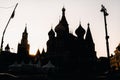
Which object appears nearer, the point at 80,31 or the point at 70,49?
the point at 70,49

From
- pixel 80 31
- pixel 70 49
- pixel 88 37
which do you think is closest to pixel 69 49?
pixel 70 49

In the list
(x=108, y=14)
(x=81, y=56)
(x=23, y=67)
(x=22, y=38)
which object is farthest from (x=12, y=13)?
(x=22, y=38)

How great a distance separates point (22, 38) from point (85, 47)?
3202cm

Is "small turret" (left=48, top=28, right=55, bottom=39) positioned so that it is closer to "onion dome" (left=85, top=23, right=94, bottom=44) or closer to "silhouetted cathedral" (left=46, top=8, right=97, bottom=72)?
"silhouetted cathedral" (left=46, top=8, right=97, bottom=72)

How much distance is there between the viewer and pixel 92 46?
213ft

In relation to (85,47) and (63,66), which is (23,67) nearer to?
(63,66)

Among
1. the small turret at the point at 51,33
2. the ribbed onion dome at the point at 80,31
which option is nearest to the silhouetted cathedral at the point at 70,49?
the ribbed onion dome at the point at 80,31

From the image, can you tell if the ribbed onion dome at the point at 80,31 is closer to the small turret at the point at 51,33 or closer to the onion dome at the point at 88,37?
the onion dome at the point at 88,37

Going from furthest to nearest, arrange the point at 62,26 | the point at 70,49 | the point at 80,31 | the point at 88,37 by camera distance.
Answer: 1. the point at 88,37
2. the point at 80,31
3. the point at 70,49
4. the point at 62,26

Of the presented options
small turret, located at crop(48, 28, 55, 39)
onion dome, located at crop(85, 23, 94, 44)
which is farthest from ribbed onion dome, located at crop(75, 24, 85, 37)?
small turret, located at crop(48, 28, 55, 39)

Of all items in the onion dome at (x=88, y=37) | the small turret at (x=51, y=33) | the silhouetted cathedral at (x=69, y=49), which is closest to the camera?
the silhouetted cathedral at (x=69, y=49)

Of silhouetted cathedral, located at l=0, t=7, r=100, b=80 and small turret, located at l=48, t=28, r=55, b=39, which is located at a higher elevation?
small turret, located at l=48, t=28, r=55, b=39

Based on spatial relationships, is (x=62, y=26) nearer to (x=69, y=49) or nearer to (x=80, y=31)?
(x=80, y=31)

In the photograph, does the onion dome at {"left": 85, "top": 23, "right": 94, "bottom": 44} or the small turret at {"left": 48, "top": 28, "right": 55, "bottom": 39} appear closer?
the onion dome at {"left": 85, "top": 23, "right": 94, "bottom": 44}
